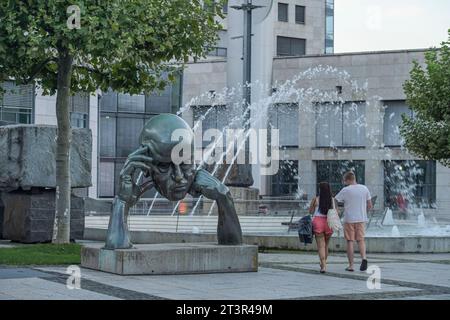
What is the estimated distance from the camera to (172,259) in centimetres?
1253

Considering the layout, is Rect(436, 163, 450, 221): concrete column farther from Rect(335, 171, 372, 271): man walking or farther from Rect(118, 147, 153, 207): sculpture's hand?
Rect(118, 147, 153, 207): sculpture's hand

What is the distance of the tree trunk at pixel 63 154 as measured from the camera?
16625mm

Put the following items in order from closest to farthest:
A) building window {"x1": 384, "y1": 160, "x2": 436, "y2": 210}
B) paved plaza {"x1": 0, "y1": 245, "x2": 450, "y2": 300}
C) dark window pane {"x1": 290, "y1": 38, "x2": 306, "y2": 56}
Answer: paved plaza {"x1": 0, "y1": 245, "x2": 450, "y2": 300}
building window {"x1": 384, "y1": 160, "x2": 436, "y2": 210}
dark window pane {"x1": 290, "y1": 38, "x2": 306, "y2": 56}

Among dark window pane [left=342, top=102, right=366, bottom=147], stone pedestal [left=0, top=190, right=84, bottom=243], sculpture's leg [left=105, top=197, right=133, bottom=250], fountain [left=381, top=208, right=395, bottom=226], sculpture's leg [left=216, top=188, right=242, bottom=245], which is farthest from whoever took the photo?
dark window pane [left=342, top=102, right=366, bottom=147]

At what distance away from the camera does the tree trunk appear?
54.5 ft

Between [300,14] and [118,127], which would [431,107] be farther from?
[300,14]

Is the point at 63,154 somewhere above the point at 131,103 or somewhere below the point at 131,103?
below

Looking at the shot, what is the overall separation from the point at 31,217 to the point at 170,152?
755 cm

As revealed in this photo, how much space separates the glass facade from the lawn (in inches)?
1661

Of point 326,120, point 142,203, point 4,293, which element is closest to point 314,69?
point 326,120

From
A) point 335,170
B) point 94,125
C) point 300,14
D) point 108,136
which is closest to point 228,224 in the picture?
point 94,125

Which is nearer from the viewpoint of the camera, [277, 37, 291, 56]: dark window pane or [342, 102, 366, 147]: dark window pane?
[342, 102, 366, 147]: dark window pane

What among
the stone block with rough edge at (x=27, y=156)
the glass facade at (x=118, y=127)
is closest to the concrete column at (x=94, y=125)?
the glass facade at (x=118, y=127)

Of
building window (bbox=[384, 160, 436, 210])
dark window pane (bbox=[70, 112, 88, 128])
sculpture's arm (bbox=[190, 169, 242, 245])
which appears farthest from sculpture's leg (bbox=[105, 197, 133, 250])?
building window (bbox=[384, 160, 436, 210])
